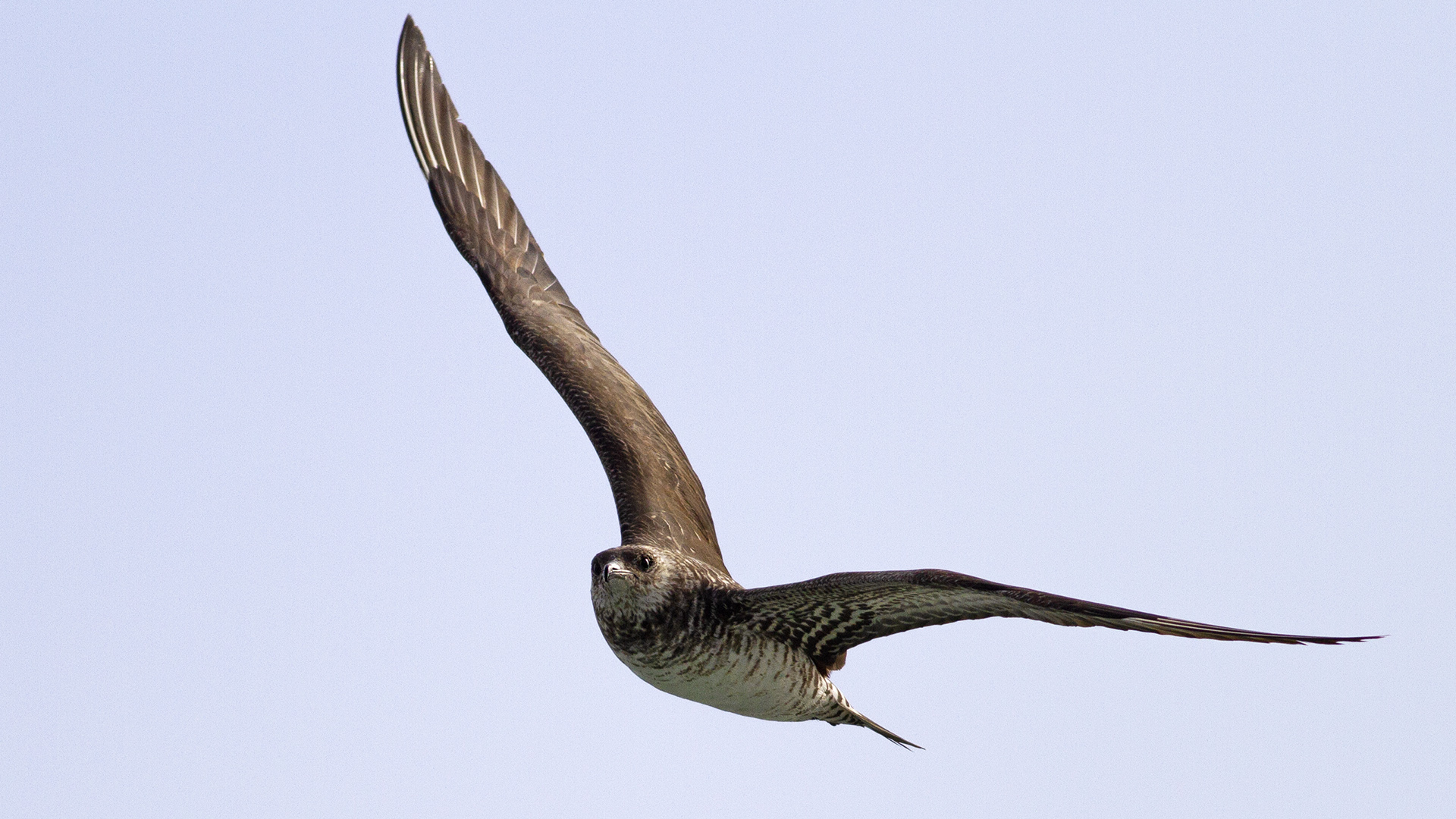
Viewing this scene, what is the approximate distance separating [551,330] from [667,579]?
14.7 ft

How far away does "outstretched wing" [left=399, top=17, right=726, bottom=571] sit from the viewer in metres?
12.9

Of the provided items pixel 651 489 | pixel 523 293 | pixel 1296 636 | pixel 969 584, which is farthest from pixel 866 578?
pixel 523 293

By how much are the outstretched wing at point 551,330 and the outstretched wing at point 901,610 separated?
60.1 inches

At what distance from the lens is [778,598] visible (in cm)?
1048

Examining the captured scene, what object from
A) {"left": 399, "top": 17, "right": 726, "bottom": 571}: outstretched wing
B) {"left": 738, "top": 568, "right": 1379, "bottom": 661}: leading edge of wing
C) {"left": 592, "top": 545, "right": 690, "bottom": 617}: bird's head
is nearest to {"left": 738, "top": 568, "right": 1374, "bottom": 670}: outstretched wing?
{"left": 738, "top": 568, "right": 1379, "bottom": 661}: leading edge of wing

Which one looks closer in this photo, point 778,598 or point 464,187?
point 778,598

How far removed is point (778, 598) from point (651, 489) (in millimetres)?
2758

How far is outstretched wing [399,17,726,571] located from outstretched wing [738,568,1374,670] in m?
1.53

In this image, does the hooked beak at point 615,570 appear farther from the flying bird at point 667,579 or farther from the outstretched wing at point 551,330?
the outstretched wing at point 551,330

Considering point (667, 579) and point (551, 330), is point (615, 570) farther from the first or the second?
point (551, 330)

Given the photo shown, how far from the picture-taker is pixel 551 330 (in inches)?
584

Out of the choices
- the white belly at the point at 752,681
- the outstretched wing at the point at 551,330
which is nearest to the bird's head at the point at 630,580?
the white belly at the point at 752,681

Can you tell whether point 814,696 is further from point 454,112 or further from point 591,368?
point 454,112

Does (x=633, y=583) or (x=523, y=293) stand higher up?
(x=523, y=293)
